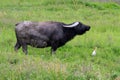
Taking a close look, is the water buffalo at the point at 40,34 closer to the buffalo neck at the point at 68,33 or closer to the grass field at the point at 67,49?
the buffalo neck at the point at 68,33

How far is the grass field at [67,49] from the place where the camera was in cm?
714

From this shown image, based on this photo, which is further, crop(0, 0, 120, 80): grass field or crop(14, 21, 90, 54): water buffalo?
crop(14, 21, 90, 54): water buffalo

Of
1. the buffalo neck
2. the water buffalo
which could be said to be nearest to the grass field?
the water buffalo

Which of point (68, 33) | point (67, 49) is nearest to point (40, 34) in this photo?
point (68, 33)

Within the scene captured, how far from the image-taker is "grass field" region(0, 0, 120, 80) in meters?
7.14

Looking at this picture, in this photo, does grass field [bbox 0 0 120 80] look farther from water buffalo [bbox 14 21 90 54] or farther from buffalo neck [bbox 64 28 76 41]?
buffalo neck [bbox 64 28 76 41]

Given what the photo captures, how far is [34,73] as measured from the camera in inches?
278

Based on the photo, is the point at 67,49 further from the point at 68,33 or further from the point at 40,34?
the point at 40,34

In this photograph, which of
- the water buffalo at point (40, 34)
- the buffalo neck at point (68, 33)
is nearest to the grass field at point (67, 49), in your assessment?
the water buffalo at point (40, 34)

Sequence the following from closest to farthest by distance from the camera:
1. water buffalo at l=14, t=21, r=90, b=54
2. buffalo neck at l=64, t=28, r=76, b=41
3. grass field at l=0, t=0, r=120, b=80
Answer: grass field at l=0, t=0, r=120, b=80, water buffalo at l=14, t=21, r=90, b=54, buffalo neck at l=64, t=28, r=76, b=41

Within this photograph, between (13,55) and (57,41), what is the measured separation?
2.35 m

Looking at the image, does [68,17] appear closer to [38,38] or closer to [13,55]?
[38,38]

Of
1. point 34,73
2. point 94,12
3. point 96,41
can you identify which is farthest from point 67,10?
point 34,73

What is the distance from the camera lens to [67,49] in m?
11.8
